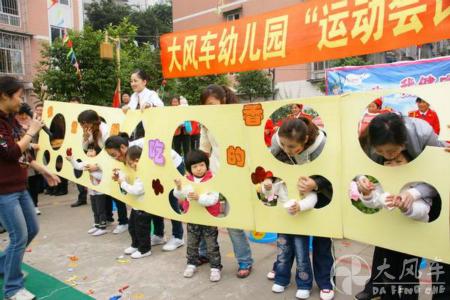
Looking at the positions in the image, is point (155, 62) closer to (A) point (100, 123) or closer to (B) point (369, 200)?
(A) point (100, 123)

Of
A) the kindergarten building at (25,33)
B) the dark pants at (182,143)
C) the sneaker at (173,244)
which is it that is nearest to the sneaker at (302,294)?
the sneaker at (173,244)

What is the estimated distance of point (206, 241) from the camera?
3.40m

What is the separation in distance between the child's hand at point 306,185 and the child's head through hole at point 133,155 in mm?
1739

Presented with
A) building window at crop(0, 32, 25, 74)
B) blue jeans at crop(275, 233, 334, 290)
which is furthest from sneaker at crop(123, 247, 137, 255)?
building window at crop(0, 32, 25, 74)

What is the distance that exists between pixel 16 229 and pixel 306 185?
2.21m

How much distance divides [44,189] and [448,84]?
22.7ft

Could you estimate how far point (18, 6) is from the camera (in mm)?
20391

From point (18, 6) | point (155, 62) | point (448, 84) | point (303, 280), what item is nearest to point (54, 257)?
point (303, 280)

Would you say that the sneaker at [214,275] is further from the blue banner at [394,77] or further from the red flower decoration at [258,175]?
the blue banner at [394,77]

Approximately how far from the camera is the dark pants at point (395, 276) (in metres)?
2.51

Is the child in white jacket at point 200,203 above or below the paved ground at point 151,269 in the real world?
above

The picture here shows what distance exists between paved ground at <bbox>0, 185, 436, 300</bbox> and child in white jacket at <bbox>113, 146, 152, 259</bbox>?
0.37 feet

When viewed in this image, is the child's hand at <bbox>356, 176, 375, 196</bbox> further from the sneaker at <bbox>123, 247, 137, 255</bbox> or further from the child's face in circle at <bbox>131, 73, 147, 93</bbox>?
the child's face in circle at <bbox>131, 73, 147, 93</bbox>

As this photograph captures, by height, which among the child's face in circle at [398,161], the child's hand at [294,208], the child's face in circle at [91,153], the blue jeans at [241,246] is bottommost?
the blue jeans at [241,246]
